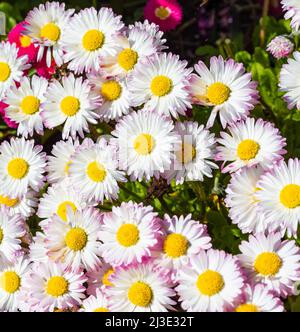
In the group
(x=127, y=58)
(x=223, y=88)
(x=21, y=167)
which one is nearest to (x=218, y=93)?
(x=223, y=88)

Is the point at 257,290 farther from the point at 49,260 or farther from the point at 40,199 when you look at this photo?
the point at 40,199

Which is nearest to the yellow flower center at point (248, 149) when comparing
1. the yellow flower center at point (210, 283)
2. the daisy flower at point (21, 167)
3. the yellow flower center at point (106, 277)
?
the yellow flower center at point (210, 283)

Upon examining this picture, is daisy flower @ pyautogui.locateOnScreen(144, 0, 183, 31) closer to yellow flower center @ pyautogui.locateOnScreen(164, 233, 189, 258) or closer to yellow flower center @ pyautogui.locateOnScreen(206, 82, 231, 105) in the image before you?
yellow flower center @ pyautogui.locateOnScreen(206, 82, 231, 105)

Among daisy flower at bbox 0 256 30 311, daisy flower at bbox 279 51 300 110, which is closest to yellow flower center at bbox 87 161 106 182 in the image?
daisy flower at bbox 0 256 30 311

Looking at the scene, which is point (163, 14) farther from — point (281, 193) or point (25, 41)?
point (281, 193)

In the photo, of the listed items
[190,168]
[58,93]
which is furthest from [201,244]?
[58,93]

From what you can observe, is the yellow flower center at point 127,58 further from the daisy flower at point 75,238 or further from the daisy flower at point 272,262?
the daisy flower at point 272,262

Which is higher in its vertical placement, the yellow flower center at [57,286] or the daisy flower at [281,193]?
the daisy flower at [281,193]
